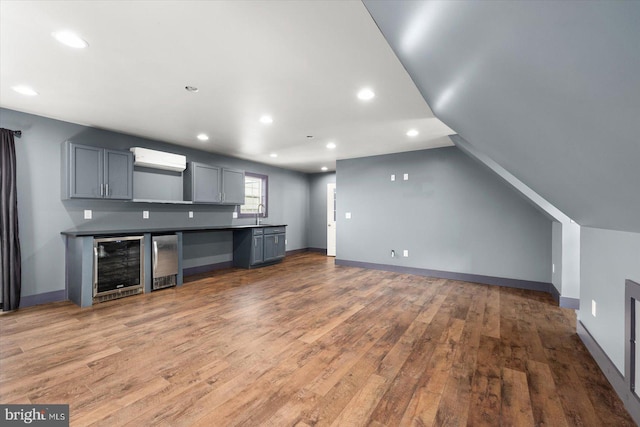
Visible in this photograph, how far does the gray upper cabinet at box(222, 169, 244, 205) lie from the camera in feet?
18.6

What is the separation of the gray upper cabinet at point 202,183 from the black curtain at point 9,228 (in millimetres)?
2203

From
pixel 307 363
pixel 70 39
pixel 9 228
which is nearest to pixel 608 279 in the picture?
pixel 307 363

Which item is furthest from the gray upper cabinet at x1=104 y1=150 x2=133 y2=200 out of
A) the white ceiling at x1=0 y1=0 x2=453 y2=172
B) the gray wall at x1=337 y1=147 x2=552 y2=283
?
the gray wall at x1=337 y1=147 x2=552 y2=283

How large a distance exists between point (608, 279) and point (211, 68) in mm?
3571

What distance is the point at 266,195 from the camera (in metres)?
7.05

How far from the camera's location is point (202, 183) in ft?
17.3

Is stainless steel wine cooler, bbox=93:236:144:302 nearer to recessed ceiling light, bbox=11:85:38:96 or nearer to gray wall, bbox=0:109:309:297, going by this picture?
gray wall, bbox=0:109:309:297

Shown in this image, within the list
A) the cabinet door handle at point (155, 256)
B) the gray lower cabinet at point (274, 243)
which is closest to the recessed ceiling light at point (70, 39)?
the cabinet door handle at point (155, 256)

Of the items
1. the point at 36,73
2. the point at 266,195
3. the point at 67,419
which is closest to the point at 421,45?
the point at 67,419

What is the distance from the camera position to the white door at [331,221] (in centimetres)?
776

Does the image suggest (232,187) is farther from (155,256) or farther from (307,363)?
(307,363)

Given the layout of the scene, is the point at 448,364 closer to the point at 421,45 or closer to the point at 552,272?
the point at 421,45

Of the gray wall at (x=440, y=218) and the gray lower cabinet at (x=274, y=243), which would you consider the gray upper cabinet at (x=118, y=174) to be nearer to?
the gray lower cabinet at (x=274, y=243)
